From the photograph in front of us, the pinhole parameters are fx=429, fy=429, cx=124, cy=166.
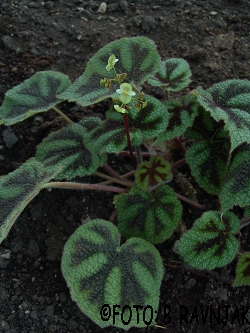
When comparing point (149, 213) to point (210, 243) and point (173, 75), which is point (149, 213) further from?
Result: point (173, 75)

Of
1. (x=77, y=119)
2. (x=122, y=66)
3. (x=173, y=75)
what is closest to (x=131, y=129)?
(x=122, y=66)

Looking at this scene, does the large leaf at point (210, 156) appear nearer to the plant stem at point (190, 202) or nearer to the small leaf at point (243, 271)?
the plant stem at point (190, 202)

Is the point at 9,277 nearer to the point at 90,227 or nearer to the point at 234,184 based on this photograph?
the point at 90,227

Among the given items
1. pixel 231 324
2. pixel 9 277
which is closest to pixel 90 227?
pixel 9 277

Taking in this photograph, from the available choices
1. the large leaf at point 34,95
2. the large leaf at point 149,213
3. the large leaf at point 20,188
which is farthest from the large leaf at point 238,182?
the large leaf at point 34,95

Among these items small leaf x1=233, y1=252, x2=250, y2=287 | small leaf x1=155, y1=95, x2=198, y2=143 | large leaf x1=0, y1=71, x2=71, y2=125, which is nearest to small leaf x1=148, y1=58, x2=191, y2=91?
small leaf x1=155, y1=95, x2=198, y2=143

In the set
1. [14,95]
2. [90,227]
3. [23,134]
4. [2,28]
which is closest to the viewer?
[90,227]
